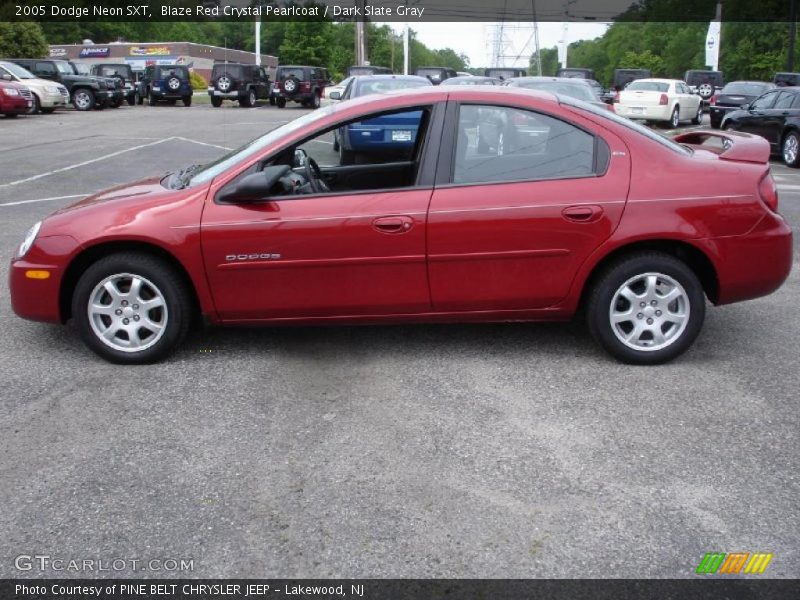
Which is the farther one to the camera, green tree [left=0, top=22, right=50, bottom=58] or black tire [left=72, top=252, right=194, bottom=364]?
green tree [left=0, top=22, right=50, bottom=58]

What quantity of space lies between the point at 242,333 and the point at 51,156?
12490mm

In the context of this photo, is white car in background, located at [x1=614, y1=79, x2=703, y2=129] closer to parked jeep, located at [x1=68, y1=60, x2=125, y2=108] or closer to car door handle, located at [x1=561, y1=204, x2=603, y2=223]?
parked jeep, located at [x1=68, y1=60, x2=125, y2=108]

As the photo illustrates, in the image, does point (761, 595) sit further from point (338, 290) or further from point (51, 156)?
point (51, 156)

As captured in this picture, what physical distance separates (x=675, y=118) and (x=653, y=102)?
5.72 feet

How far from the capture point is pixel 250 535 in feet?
11.0

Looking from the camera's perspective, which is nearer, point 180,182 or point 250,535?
point 250,535

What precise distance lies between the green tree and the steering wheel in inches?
1733

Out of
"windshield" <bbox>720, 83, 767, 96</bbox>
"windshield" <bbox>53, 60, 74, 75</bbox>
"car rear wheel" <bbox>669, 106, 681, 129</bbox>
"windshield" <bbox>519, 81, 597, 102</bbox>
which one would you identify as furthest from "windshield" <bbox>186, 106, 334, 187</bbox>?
A: "windshield" <bbox>53, 60, 74, 75</bbox>

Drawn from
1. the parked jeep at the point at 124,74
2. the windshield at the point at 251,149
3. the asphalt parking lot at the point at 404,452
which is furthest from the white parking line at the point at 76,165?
the parked jeep at the point at 124,74

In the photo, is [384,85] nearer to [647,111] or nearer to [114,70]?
[647,111]

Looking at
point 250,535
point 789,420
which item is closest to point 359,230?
point 250,535

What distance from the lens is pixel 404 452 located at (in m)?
4.03

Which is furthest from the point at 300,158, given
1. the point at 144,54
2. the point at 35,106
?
the point at 144,54

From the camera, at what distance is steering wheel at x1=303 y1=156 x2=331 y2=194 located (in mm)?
5477
